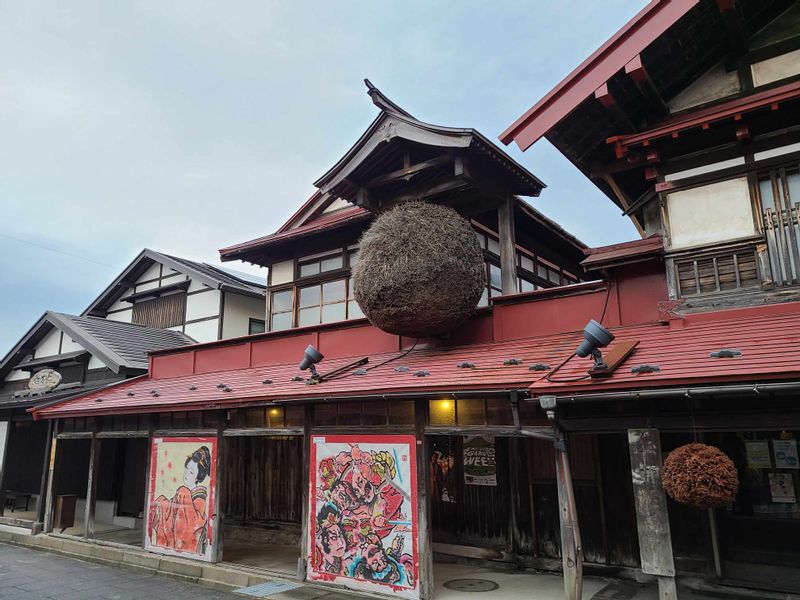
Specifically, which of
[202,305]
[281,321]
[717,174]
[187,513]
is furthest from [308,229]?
[717,174]

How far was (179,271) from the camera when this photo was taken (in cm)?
1984

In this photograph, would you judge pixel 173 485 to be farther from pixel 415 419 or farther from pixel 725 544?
pixel 725 544

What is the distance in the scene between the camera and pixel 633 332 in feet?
26.9

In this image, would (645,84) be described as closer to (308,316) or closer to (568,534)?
(568,534)

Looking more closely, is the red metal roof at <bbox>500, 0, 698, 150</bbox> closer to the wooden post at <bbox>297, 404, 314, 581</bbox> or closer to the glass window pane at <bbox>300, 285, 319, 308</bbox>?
the wooden post at <bbox>297, 404, 314, 581</bbox>

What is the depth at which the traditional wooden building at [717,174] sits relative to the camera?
296 inches

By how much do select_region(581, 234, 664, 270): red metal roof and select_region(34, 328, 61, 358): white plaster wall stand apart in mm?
→ 17206

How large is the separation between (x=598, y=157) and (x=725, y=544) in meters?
6.02

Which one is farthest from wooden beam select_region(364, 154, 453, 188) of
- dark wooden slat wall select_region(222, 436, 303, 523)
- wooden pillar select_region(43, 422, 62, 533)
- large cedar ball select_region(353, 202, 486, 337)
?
wooden pillar select_region(43, 422, 62, 533)

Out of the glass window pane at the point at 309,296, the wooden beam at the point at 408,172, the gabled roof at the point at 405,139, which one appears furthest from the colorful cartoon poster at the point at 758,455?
the glass window pane at the point at 309,296

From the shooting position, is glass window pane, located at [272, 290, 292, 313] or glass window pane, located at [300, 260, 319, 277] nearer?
glass window pane, located at [300, 260, 319, 277]

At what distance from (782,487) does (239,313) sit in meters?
15.6

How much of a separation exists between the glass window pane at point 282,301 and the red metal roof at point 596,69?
8.04 meters

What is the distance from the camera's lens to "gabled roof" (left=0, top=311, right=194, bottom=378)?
15930mm
